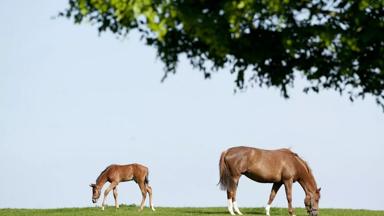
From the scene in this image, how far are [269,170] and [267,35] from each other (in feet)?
47.0

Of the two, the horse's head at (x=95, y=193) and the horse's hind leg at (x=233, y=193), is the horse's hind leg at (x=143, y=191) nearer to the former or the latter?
the horse's head at (x=95, y=193)

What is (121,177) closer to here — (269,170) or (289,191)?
(269,170)

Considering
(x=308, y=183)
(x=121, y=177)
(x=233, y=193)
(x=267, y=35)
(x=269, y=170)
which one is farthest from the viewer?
(x=121, y=177)

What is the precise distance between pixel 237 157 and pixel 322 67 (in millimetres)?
13071

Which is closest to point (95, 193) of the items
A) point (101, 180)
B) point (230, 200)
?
point (101, 180)

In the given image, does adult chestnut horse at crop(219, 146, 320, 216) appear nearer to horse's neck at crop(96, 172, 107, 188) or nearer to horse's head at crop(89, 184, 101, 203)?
horse's neck at crop(96, 172, 107, 188)

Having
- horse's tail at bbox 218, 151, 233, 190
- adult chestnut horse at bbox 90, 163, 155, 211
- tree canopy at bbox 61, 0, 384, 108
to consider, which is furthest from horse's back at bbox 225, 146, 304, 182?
tree canopy at bbox 61, 0, 384, 108

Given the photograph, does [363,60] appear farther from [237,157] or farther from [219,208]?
[219,208]

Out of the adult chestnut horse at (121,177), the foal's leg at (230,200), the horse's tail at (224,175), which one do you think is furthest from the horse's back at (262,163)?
the adult chestnut horse at (121,177)

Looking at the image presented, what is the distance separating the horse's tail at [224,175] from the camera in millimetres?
24380

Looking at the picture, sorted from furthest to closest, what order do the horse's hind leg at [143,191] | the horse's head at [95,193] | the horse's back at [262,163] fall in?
the horse's head at [95,193]
the horse's hind leg at [143,191]
the horse's back at [262,163]

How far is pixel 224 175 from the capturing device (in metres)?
24.6

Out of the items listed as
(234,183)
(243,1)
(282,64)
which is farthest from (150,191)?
(243,1)

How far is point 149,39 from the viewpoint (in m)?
10.7
